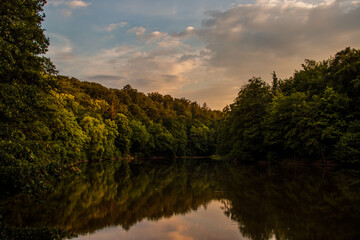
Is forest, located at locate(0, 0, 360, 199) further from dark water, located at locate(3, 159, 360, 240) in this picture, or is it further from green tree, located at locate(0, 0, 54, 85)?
dark water, located at locate(3, 159, 360, 240)

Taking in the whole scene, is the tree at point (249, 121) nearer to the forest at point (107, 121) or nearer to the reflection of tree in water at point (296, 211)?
the forest at point (107, 121)

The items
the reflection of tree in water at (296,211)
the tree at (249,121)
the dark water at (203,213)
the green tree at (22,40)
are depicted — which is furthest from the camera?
the tree at (249,121)

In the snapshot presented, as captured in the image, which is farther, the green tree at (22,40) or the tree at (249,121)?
the tree at (249,121)

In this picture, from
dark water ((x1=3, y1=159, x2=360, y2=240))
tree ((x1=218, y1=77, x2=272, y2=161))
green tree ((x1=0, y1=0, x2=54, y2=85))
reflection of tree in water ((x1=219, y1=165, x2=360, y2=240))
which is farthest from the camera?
tree ((x1=218, y1=77, x2=272, y2=161))

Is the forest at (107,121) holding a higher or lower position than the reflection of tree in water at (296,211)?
higher

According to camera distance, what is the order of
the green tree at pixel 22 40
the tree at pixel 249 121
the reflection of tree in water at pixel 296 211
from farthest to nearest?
the tree at pixel 249 121 → the green tree at pixel 22 40 → the reflection of tree in water at pixel 296 211

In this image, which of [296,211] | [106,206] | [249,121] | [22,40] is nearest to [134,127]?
[249,121]

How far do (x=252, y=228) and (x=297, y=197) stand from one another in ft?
19.9

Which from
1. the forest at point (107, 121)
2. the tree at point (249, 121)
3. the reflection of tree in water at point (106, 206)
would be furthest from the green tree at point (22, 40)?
the tree at point (249, 121)

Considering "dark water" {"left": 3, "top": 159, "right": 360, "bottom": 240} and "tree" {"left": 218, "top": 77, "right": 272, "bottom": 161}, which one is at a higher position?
"tree" {"left": 218, "top": 77, "right": 272, "bottom": 161}

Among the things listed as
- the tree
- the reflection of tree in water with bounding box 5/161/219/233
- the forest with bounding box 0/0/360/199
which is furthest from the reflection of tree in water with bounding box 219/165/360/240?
the tree

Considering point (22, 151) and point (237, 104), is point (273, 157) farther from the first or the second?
point (22, 151)

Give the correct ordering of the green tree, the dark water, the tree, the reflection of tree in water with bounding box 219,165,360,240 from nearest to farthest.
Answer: the reflection of tree in water with bounding box 219,165,360,240 → the dark water → the green tree → the tree

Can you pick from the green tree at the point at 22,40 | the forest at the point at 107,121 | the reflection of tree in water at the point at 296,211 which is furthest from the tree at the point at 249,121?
the green tree at the point at 22,40
